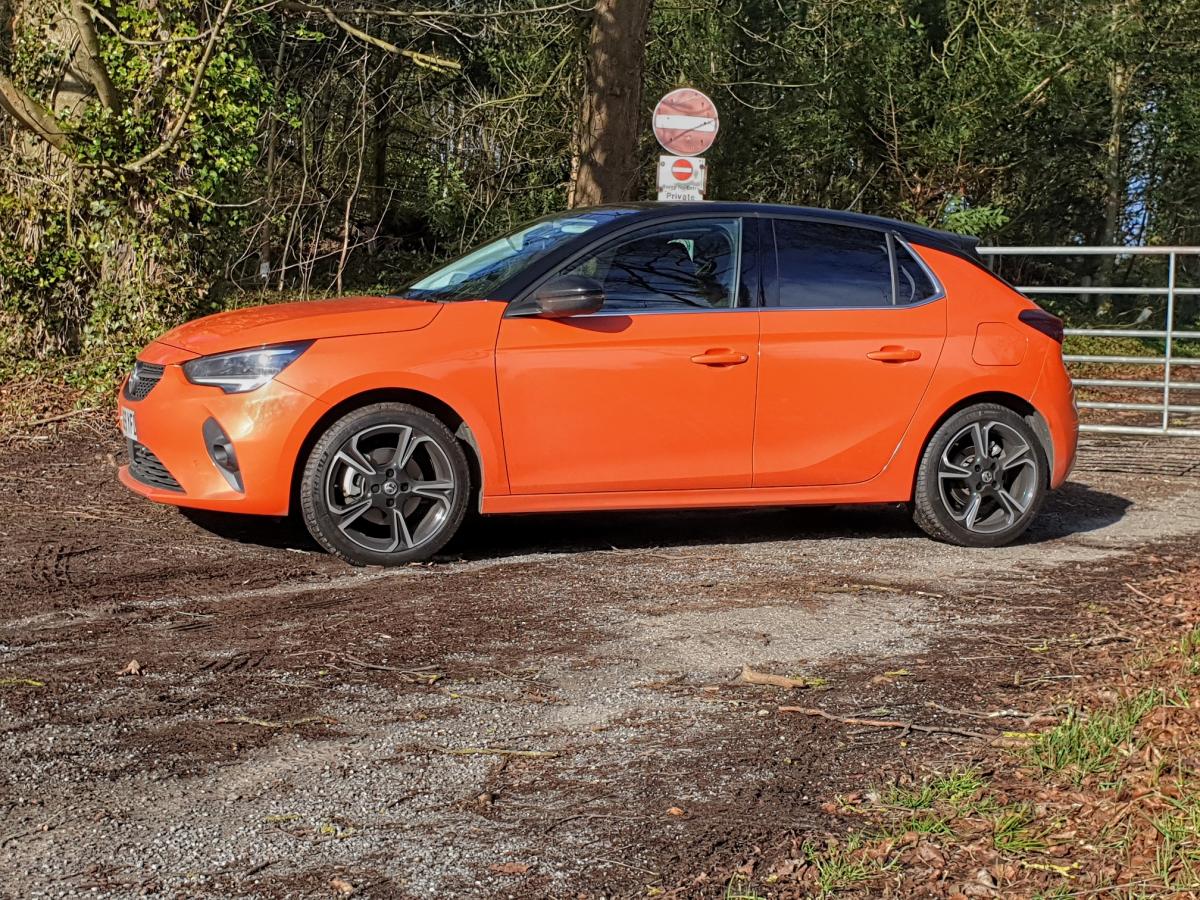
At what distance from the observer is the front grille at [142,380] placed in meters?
7.15

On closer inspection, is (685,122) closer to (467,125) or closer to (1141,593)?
(467,125)

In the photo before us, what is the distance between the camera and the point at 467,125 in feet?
61.5

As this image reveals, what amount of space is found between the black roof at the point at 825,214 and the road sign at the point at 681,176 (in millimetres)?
4486

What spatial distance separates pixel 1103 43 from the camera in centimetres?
2034

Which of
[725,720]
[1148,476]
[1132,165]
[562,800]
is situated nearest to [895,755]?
[725,720]

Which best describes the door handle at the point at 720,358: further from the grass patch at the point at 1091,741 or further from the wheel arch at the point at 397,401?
the grass patch at the point at 1091,741

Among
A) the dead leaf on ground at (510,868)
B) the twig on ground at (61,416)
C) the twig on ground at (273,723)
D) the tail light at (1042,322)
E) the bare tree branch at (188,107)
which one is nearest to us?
the dead leaf on ground at (510,868)

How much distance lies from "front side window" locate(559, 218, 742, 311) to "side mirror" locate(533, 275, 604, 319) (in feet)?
0.45

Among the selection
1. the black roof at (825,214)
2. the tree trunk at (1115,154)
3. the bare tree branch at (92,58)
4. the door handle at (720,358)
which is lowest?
the door handle at (720,358)

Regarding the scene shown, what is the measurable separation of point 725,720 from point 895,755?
579mm

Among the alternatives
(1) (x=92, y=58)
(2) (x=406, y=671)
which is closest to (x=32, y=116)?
(1) (x=92, y=58)

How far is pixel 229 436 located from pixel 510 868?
3.63m

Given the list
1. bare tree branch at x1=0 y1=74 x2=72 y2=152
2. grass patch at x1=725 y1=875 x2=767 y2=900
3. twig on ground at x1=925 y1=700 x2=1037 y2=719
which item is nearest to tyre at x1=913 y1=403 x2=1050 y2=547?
twig on ground at x1=925 y1=700 x2=1037 y2=719

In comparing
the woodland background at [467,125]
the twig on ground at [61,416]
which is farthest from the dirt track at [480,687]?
the woodland background at [467,125]
